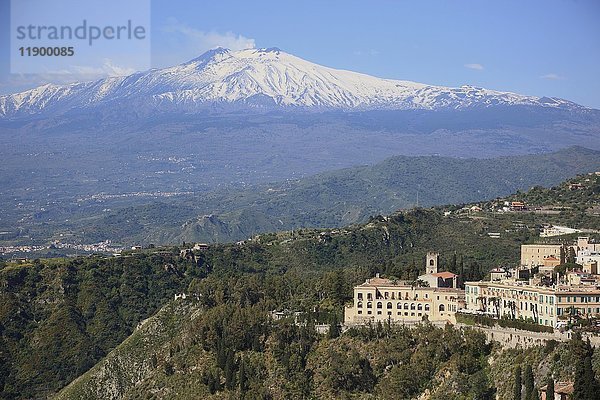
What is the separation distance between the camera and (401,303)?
43312 millimetres

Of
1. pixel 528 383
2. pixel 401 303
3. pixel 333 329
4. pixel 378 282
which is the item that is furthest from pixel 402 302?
pixel 528 383

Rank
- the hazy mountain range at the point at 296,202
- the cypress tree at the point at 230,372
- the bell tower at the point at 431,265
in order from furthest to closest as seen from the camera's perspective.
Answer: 1. the hazy mountain range at the point at 296,202
2. the bell tower at the point at 431,265
3. the cypress tree at the point at 230,372

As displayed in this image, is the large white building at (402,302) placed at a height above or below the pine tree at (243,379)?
above

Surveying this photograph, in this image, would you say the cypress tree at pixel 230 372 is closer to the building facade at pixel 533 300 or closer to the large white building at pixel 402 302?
the large white building at pixel 402 302

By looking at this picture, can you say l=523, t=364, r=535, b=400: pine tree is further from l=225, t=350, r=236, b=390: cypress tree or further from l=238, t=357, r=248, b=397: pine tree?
l=225, t=350, r=236, b=390: cypress tree

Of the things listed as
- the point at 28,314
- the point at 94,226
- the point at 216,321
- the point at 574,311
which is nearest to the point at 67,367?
the point at 28,314

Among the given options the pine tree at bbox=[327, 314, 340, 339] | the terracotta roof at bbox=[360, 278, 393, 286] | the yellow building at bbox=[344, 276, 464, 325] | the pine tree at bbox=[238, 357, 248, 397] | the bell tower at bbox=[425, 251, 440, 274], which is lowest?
the pine tree at bbox=[238, 357, 248, 397]

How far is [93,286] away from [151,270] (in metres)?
5.98

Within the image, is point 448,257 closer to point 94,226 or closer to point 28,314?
point 28,314

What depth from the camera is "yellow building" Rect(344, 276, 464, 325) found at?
42.6 metres

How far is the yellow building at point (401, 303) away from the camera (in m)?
42.6

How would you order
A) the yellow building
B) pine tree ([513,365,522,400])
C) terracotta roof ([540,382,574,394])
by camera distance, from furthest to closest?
the yellow building, pine tree ([513,365,522,400]), terracotta roof ([540,382,574,394])

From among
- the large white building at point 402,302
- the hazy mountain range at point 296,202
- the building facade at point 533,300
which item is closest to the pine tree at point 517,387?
the building facade at point 533,300

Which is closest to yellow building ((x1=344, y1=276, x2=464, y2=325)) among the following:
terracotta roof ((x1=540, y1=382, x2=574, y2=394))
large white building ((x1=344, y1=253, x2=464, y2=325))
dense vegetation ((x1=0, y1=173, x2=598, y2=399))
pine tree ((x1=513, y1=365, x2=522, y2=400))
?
large white building ((x1=344, y1=253, x2=464, y2=325))
